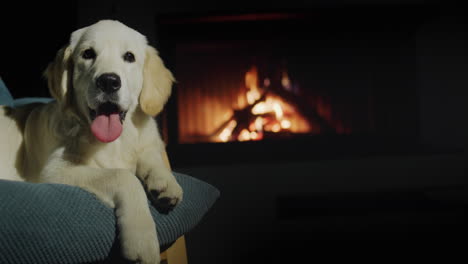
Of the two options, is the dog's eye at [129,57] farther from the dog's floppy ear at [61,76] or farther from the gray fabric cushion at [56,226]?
the gray fabric cushion at [56,226]

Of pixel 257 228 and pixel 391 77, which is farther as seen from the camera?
pixel 391 77

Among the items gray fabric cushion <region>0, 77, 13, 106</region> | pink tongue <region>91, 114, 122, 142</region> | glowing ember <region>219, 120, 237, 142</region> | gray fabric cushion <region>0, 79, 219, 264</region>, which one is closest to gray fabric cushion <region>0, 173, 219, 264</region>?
gray fabric cushion <region>0, 79, 219, 264</region>

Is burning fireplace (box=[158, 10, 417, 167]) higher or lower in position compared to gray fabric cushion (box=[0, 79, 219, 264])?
higher

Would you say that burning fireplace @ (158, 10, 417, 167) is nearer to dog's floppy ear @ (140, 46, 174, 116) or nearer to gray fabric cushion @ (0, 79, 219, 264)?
dog's floppy ear @ (140, 46, 174, 116)

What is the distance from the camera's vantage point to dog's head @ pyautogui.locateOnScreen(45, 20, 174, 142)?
3.48 feet

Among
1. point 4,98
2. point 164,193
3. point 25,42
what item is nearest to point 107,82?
point 164,193

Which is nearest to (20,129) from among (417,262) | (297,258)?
(297,258)

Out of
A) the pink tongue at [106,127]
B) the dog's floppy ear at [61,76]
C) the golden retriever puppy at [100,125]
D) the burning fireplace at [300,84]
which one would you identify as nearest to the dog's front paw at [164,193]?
the golden retriever puppy at [100,125]

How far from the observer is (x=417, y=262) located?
5.67ft

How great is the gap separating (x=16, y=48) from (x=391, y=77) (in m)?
2.15

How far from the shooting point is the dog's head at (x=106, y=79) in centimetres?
106

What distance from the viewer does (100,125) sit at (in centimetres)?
107

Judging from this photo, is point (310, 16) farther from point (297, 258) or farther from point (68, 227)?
point (68, 227)

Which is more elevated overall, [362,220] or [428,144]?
[428,144]
